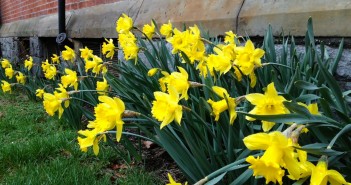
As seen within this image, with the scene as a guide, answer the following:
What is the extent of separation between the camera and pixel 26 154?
253cm

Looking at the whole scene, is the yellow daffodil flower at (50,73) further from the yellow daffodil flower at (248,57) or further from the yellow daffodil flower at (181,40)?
the yellow daffodil flower at (248,57)

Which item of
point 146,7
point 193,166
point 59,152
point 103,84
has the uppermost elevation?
point 146,7

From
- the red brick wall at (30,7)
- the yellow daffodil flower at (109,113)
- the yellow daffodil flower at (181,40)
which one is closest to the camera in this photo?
the yellow daffodil flower at (109,113)

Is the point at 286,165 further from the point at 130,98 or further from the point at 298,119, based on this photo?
the point at 130,98

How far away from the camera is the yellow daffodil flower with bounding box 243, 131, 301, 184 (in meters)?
0.86

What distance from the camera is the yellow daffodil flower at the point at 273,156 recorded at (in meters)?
0.86

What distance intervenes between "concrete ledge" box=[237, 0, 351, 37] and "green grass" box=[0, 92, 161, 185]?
4.80ft

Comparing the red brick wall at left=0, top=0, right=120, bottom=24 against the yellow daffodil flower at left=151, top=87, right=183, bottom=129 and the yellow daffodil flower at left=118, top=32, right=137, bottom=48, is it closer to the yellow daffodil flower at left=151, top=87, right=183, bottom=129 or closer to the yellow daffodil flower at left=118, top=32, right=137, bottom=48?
the yellow daffodil flower at left=118, top=32, right=137, bottom=48

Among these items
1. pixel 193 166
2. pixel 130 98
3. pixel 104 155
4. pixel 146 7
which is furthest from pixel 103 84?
pixel 146 7

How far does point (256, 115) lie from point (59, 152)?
6.45 ft

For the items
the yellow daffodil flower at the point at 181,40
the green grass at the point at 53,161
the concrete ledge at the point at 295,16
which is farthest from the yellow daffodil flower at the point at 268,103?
the concrete ledge at the point at 295,16

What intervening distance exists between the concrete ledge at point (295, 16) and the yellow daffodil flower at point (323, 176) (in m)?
1.70

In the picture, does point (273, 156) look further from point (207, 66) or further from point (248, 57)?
point (207, 66)

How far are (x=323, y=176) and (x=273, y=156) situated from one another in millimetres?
156
